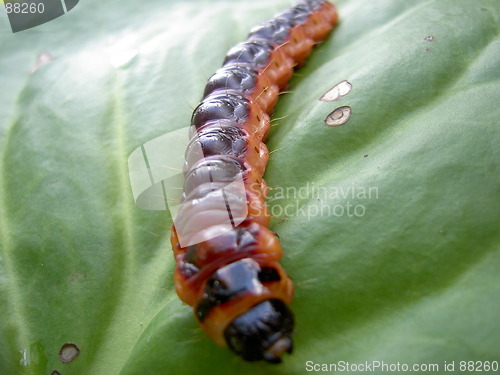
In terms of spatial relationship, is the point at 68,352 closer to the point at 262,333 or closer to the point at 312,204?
the point at 262,333

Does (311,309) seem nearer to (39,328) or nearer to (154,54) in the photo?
(39,328)

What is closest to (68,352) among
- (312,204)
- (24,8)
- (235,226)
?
(235,226)

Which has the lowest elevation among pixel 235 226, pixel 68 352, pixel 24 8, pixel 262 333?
pixel 68 352

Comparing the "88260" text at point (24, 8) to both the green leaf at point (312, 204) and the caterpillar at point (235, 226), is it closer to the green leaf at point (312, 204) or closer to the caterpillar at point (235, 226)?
the green leaf at point (312, 204)

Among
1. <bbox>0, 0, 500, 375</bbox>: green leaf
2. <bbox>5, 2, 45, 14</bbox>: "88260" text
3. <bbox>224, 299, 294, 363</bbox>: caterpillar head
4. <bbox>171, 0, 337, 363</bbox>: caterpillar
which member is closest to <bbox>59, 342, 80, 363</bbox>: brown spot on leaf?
<bbox>0, 0, 500, 375</bbox>: green leaf

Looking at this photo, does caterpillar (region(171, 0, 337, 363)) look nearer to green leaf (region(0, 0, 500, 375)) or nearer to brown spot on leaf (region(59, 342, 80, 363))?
green leaf (region(0, 0, 500, 375))

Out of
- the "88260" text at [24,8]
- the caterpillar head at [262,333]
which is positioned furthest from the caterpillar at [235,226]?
the "88260" text at [24,8]

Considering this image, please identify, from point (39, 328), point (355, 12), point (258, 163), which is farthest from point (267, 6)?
point (39, 328)
